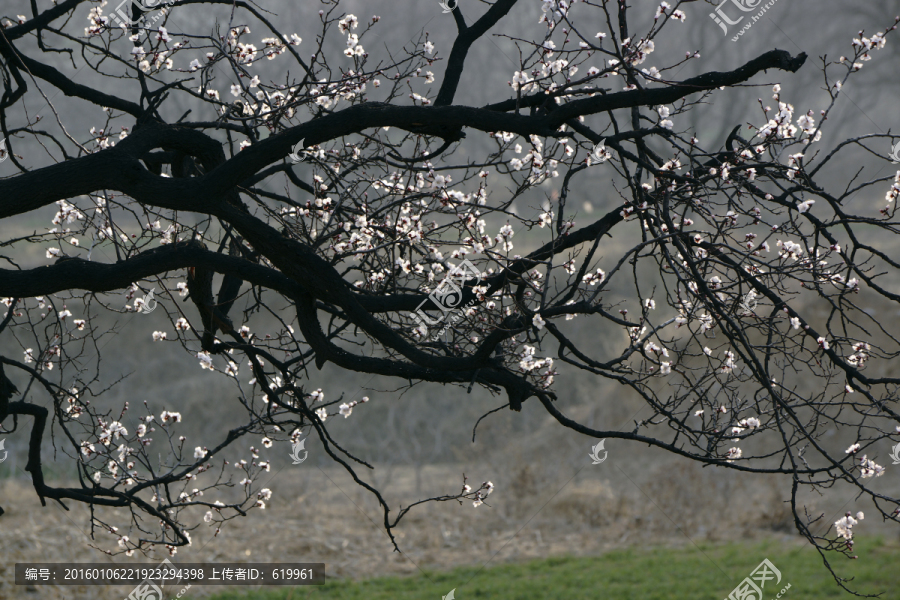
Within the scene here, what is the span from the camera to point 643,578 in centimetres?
933

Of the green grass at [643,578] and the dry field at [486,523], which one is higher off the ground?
the dry field at [486,523]

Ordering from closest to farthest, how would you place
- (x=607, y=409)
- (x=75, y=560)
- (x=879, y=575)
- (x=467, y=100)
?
(x=879, y=575) < (x=75, y=560) < (x=607, y=409) < (x=467, y=100)

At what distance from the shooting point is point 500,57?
25219mm

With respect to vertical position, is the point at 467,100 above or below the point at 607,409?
above

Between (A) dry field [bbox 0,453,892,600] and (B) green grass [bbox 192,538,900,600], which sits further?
(A) dry field [bbox 0,453,892,600]

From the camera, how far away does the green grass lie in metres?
8.75

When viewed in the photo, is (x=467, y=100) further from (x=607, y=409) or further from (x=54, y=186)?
(x=54, y=186)

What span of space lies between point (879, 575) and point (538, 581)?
424 centimetres

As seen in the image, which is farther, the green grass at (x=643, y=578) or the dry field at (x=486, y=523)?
the dry field at (x=486, y=523)

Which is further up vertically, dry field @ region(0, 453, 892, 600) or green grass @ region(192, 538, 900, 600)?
dry field @ region(0, 453, 892, 600)

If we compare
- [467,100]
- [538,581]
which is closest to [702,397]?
[538,581]

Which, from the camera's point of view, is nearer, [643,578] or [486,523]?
[643,578]

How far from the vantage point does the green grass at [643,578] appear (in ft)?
28.7

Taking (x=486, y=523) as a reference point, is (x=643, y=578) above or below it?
below
